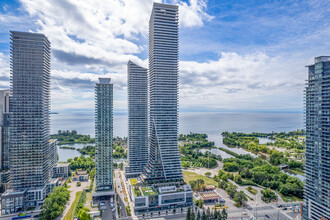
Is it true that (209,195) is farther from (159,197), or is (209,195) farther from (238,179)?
(238,179)

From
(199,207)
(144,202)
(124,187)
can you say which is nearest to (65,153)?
(124,187)

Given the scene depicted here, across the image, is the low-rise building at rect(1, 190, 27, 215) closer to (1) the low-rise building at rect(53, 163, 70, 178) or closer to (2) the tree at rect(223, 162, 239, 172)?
(1) the low-rise building at rect(53, 163, 70, 178)

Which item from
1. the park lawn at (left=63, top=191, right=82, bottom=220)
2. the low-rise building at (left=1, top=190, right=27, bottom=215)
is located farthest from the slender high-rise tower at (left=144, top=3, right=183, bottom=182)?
the low-rise building at (left=1, top=190, right=27, bottom=215)

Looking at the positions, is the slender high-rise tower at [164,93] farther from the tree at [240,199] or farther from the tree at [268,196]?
the tree at [268,196]

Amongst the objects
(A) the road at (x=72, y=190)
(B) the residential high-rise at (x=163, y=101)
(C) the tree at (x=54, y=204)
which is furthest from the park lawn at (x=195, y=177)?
(C) the tree at (x=54, y=204)

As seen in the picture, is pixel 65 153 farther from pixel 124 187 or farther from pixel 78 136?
pixel 124 187

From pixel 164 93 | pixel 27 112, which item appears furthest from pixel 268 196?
pixel 27 112

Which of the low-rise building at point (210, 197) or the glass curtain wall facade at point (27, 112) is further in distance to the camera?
→ the glass curtain wall facade at point (27, 112)
